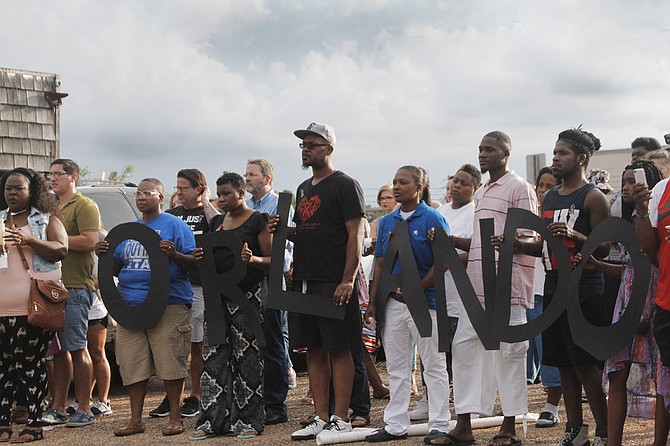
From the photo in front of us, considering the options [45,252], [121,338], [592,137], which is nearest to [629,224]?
[592,137]

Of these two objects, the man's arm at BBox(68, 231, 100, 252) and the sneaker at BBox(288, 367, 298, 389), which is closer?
the man's arm at BBox(68, 231, 100, 252)

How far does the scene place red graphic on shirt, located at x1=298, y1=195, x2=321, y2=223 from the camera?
6.67m

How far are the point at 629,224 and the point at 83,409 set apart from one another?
15.2ft

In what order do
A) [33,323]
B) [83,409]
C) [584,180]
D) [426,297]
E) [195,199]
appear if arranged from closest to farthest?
[584,180] → [426,297] → [33,323] → [83,409] → [195,199]

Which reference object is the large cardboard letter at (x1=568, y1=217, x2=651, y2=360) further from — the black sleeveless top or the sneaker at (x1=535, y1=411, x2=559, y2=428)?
the sneaker at (x1=535, y1=411, x2=559, y2=428)

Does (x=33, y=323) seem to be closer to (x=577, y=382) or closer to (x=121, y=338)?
(x=121, y=338)

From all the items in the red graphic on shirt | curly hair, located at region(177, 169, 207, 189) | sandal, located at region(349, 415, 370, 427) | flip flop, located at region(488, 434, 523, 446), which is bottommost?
sandal, located at region(349, 415, 370, 427)

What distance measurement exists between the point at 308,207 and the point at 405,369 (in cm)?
136

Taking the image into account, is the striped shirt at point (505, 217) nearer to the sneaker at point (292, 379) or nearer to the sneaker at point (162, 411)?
the sneaker at point (162, 411)

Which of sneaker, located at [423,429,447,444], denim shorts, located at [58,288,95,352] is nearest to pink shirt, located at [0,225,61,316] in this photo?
denim shorts, located at [58,288,95,352]

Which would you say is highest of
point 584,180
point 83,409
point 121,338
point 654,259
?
point 584,180

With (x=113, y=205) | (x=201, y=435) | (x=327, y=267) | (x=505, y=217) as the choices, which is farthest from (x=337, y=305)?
(x=113, y=205)

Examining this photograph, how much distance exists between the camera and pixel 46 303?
707 centimetres

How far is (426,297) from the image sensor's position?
6.46 meters
